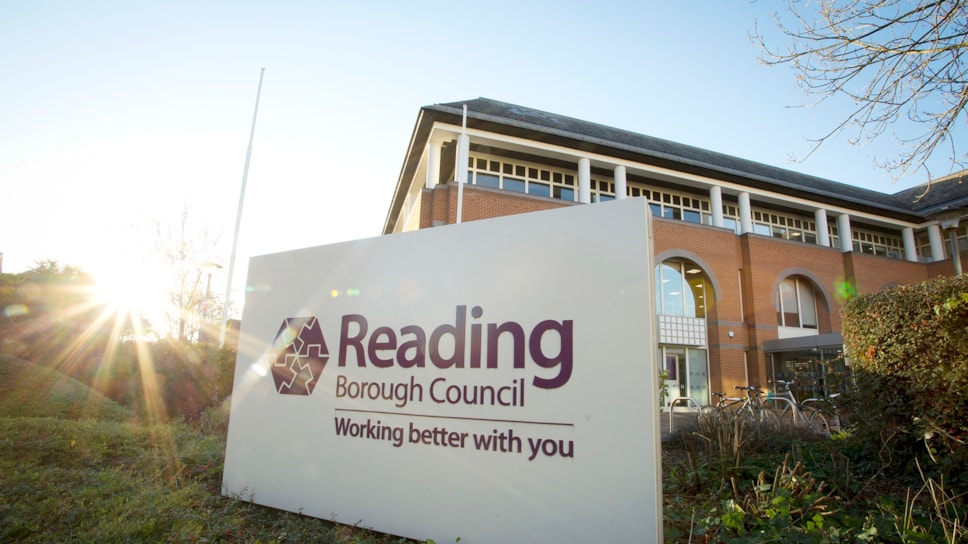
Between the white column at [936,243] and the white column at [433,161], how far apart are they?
24.7m

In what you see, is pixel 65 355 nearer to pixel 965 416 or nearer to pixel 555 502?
pixel 555 502

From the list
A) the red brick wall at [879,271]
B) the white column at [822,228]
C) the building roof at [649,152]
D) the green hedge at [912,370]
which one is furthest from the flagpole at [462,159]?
the red brick wall at [879,271]

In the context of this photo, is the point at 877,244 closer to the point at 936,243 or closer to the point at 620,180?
the point at 936,243

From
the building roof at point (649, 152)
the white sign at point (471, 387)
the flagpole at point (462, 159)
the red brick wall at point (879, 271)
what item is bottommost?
the white sign at point (471, 387)

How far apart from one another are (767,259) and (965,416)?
19024 millimetres

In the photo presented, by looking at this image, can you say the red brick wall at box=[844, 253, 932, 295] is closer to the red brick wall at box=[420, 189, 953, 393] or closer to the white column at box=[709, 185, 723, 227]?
the red brick wall at box=[420, 189, 953, 393]

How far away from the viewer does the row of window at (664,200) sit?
18.6 metres

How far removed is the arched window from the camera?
20.6 metres

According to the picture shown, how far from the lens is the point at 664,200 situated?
843 inches

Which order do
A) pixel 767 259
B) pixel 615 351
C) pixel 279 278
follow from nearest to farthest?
1. pixel 615 351
2. pixel 279 278
3. pixel 767 259

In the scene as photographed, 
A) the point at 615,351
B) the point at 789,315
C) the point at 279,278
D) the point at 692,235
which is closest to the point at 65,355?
the point at 279,278

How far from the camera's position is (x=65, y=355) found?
12.7 meters

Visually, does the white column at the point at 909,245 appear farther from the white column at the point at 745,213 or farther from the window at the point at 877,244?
the white column at the point at 745,213

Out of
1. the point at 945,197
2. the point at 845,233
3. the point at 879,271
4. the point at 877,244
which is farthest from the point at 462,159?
the point at 945,197
